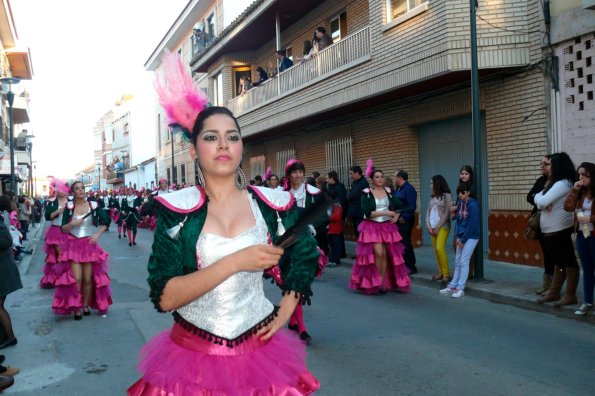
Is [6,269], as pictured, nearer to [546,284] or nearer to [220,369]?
[220,369]

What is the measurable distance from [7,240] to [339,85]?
10.9 m

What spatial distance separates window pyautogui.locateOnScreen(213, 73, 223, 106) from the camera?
88.0ft

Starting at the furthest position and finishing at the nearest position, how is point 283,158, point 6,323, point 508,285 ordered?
point 283,158 → point 508,285 → point 6,323

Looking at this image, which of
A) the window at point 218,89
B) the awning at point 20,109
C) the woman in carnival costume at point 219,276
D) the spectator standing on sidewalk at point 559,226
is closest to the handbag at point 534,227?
the spectator standing on sidewalk at point 559,226

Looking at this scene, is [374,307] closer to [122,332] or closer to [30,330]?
[122,332]

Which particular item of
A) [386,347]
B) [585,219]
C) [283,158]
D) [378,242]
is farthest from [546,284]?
[283,158]

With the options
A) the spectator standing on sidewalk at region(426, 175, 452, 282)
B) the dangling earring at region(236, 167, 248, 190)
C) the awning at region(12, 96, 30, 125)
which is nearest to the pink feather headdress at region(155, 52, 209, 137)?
the dangling earring at region(236, 167, 248, 190)

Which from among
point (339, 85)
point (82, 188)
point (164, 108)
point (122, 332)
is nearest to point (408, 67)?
point (339, 85)

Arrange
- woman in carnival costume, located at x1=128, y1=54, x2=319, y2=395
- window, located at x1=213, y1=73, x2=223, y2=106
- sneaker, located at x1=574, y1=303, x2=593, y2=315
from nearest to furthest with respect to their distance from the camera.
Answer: woman in carnival costume, located at x1=128, y1=54, x2=319, y2=395 < sneaker, located at x1=574, y1=303, x2=593, y2=315 < window, located at x1=213, y1=73, x2=223, y2=106

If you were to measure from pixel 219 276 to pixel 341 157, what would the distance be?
16081mm

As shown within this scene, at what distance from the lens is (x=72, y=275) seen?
26.1 feet

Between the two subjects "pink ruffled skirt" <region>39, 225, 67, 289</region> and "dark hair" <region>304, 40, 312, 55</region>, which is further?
"dark hair" <region>304, 40, 312, 55</region>

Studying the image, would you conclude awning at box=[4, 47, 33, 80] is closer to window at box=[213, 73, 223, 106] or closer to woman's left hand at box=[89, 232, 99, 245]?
window at box=[213, 73, 223, 106]

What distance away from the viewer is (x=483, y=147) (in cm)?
1232
